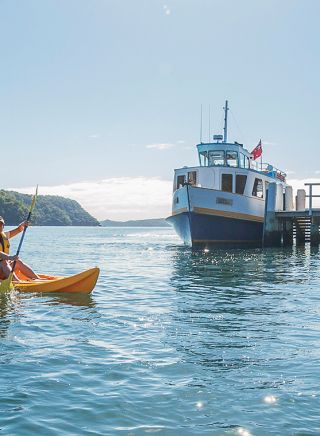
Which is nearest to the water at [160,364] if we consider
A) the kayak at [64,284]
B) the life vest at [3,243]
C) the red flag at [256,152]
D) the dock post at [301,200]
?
the kayak at [64,284]

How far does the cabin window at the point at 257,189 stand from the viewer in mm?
34341

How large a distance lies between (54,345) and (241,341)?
3159mm

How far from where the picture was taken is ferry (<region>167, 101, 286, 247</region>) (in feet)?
105

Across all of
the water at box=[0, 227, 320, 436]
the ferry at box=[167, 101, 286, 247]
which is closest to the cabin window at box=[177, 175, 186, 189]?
the ferry at box=[167, 101, 286, 247]

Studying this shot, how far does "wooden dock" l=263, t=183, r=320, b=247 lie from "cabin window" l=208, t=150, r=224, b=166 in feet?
13.0

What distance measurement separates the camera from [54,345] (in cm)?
838

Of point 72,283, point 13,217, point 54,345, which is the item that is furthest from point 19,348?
point 13,217

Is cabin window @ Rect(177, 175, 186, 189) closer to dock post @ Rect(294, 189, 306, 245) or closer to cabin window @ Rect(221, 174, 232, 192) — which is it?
cabin window @ Rect(221, 174, 232, 192)

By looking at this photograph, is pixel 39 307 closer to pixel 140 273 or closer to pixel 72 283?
pixel 72 283

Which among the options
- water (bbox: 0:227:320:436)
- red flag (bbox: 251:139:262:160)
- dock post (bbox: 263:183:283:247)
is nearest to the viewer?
water (bbox: 0:227:320:436)

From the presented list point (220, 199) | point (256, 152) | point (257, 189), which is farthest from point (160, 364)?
point (256, 152)

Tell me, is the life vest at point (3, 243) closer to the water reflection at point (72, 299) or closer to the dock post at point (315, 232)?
the water reflection at point (72, 299)

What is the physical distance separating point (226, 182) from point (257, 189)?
8.75 feet

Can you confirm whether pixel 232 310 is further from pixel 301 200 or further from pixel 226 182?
pixel 301 200
